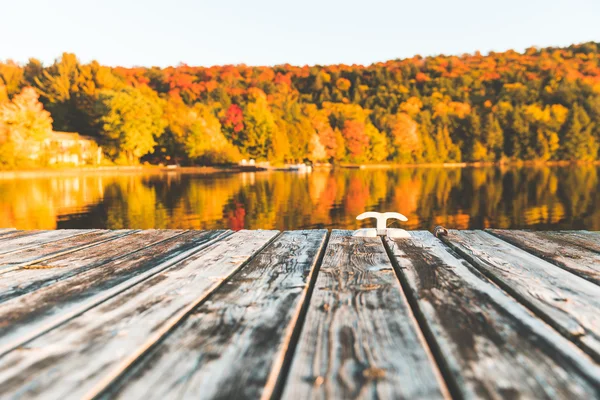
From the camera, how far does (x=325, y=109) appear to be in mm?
80125

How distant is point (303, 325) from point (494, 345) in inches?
18.3

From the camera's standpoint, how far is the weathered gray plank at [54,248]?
6.86 ft

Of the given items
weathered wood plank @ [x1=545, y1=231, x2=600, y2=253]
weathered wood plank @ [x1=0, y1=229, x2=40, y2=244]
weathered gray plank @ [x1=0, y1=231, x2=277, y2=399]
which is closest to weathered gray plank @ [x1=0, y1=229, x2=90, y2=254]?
weathered wood plank @ [x1=0, y1=229, x2=40, y2=244]

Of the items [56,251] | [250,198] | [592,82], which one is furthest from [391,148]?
[56,251]

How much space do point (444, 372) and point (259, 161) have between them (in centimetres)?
6128

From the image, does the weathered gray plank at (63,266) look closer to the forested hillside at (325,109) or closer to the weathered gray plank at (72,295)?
the weathered gray plank at (72,295)

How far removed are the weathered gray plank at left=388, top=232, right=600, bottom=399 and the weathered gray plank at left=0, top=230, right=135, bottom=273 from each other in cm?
171

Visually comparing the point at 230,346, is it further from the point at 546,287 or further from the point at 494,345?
the point at 546,287

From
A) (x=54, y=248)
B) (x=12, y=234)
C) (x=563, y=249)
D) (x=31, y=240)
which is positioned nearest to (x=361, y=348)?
(x=563, y=249)

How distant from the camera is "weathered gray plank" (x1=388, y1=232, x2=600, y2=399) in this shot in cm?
88

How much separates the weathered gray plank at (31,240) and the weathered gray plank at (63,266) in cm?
42

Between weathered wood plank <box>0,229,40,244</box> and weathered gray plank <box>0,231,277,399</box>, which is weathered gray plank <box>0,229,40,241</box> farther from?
weathered gray plank <box>0,231,277,399</box>

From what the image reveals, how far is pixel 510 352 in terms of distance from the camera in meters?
1.03

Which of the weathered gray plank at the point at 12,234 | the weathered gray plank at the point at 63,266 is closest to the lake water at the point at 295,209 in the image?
the weathered gray plank at the point at 12,234
